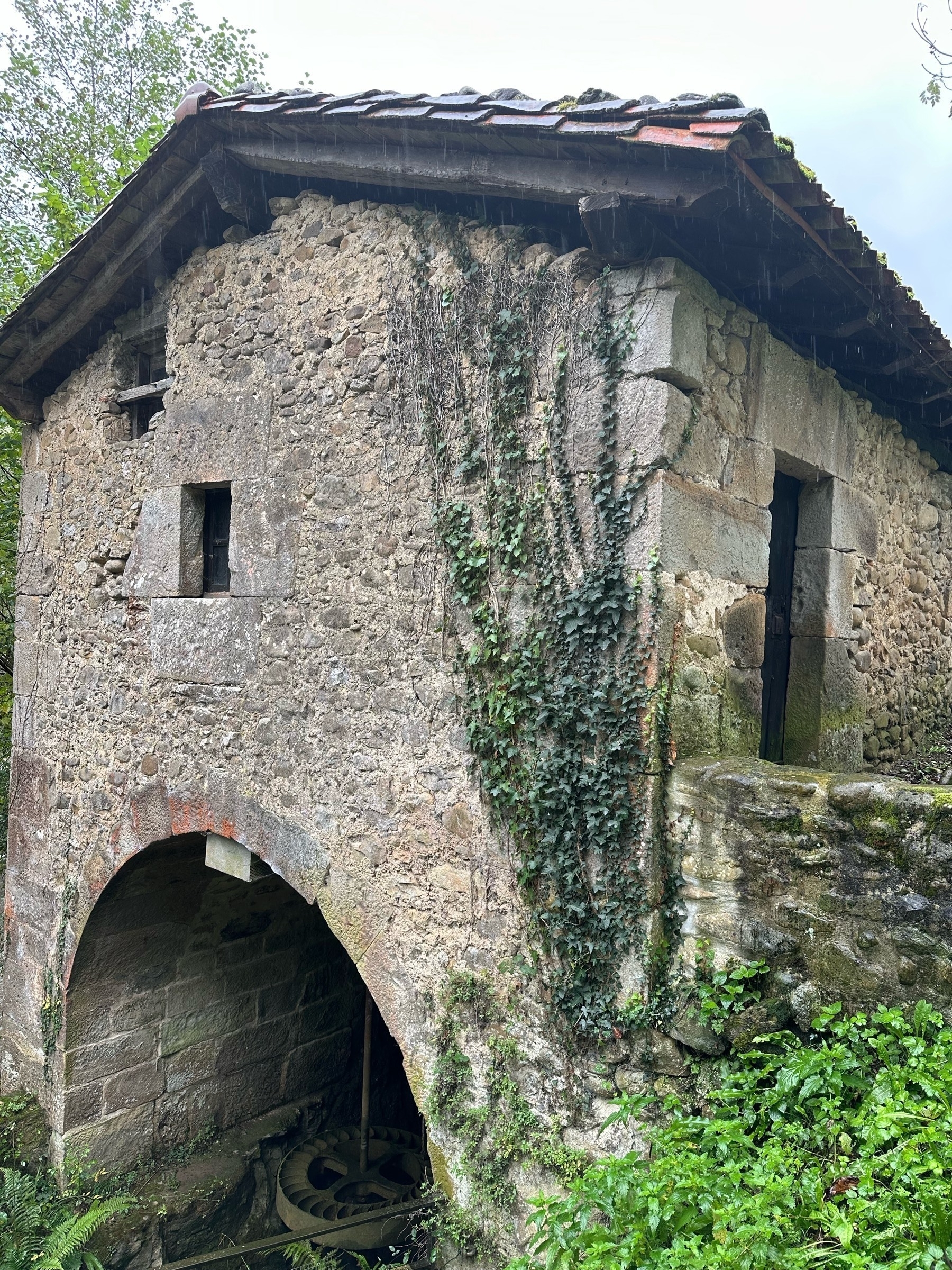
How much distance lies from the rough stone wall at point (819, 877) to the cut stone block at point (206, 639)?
91.5 inches

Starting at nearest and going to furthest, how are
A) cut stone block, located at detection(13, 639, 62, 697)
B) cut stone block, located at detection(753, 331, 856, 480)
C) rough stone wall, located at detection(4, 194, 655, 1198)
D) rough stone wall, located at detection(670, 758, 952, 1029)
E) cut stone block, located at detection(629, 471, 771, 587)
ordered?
rough stone wall, located at detection(670, 758, 952, 1029), cut stone block, located at detection(629, 471, 771, 587), rough stone wall, located at detection(4, 194, 655, 1198), cut stone block, located at detection(753, 331, 856, 480), cut stone block, located at detection(13, 639, 62, 697)

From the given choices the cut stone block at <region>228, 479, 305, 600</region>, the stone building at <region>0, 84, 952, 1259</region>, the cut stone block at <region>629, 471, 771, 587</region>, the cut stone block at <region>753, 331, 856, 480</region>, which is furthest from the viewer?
the cut stone block at <region>228, 479, 305, 600</region>

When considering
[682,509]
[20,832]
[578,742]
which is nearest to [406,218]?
[682,509]

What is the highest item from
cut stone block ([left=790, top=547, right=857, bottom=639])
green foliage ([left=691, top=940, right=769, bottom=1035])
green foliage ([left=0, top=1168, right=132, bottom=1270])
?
cut stone block ([left=790, top=547, right=857, bottom=639])

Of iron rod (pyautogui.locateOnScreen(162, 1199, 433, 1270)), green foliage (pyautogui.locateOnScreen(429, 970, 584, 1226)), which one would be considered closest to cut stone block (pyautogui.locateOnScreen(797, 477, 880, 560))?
green foliage (pyautogui.locateOnScreen(429, 970, 584, 1226))

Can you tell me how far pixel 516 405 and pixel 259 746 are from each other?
2.07 meters

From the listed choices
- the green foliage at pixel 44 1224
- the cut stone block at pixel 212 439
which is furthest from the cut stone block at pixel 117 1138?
the cut stone block at pixel 212 439

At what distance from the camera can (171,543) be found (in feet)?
15.6

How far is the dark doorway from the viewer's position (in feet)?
14.4

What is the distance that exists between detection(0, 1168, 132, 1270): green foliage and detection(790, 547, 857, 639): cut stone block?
4990mm

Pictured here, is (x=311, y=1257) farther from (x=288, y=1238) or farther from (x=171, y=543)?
(x=171, y=543)

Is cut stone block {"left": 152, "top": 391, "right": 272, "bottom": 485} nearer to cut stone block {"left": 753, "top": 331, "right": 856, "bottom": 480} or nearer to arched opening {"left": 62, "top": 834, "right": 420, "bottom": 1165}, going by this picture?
arched opening {"left": 62, "top": 834, "right": 420, "bottom": 1165}

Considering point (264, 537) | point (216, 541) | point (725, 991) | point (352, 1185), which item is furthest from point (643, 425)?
point (352, 1185)

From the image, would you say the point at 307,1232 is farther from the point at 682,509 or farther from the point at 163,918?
the point at 682,509
